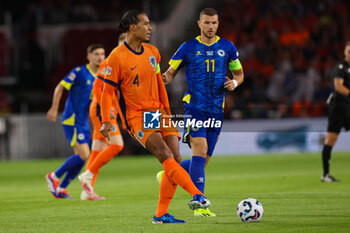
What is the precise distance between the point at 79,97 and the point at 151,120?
4.14m

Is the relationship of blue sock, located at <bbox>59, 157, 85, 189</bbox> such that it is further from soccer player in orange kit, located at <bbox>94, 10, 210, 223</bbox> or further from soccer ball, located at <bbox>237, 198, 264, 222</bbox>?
soccer ball, located at <bbox>237, 198, 264, 222</bbox>

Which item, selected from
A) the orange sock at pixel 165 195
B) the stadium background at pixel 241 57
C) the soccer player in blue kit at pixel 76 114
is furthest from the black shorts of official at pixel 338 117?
the stadium background at pixel 241 57

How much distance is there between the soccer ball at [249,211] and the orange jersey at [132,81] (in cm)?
144

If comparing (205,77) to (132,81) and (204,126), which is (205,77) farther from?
(132,81)

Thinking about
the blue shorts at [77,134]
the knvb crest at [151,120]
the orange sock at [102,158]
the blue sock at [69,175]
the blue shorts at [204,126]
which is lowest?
the blue sock at [69,175]

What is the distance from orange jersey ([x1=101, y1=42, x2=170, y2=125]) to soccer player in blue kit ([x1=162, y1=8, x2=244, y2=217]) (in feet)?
2.16

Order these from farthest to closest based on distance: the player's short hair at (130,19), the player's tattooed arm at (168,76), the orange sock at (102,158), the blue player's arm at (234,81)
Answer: the orange sock at (102,158), the player's tattooed arm at (168,76), the blue player's arm at (234,81), the player's short hair at (130,19)

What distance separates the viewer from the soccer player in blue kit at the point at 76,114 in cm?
1074

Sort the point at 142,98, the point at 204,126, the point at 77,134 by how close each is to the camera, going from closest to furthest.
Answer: the point at 142,98 → the point at 204,126 → the point at 77,134

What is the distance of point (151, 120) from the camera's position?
23.2ft

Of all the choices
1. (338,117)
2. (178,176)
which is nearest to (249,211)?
(178,176)

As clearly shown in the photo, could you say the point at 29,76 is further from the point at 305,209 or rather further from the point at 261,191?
the point at 305,209

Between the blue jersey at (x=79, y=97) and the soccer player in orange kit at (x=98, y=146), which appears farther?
the blue jersey at (x=79, y=97)

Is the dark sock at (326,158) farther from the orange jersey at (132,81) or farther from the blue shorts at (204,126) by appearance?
the orange jersey at (132,81)
